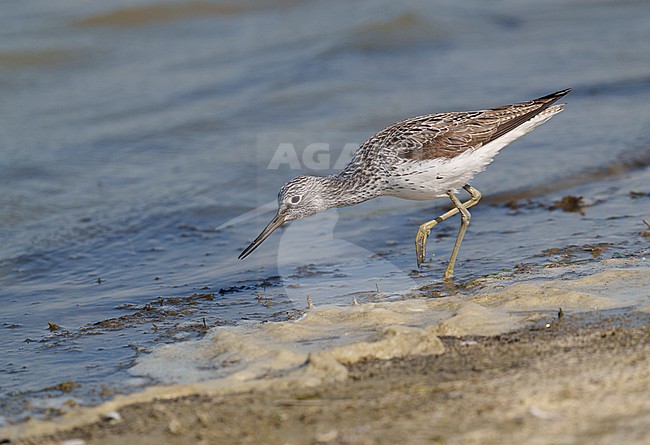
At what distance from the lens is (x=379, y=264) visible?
7.79m

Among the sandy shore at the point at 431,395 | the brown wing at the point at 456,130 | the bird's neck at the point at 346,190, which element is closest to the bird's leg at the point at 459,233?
the brown wing at the point at 456,130

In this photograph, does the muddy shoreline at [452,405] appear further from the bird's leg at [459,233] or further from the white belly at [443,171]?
the white belly at [443,171]

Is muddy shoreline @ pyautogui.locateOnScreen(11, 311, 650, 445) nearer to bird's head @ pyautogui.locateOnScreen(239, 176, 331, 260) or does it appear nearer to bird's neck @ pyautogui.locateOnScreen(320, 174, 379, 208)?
bird's neck @ pyautogui.locateOnScreen(320, 174, 379, 208)

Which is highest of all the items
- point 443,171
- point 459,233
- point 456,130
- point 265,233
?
point 456,130

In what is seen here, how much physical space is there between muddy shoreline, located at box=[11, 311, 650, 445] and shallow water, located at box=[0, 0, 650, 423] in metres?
0.91

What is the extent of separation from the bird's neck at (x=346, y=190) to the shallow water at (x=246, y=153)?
0.64 meters

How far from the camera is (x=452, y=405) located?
156 inches

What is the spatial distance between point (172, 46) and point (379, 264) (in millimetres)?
10360

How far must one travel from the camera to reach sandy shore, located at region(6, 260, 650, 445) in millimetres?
3742

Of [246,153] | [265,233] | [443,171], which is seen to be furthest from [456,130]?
[246,153]

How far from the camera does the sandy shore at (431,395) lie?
374cm

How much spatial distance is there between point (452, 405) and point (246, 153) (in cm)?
834

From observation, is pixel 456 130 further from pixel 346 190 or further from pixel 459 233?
pixel 346 190

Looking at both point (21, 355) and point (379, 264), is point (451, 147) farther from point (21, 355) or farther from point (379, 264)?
point (21, 355)
